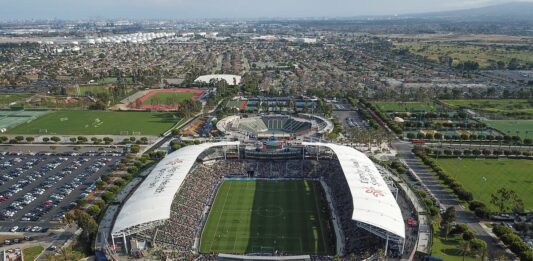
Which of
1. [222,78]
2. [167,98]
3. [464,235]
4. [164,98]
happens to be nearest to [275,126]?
[167,98]

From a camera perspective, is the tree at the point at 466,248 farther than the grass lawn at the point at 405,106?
No

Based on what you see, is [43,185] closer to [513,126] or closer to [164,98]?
[164,98]

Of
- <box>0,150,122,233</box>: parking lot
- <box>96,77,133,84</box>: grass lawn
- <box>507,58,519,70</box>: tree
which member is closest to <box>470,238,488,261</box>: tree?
<box>0,150,122,233</box>: parking lot

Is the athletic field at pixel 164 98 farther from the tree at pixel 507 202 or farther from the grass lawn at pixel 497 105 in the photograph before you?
the tree at pixel 507 202

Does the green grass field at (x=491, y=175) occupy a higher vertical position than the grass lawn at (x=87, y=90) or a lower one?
lower

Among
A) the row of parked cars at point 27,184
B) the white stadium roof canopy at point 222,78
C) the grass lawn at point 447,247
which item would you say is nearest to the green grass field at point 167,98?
the white stadium roof canopy at point 222,78

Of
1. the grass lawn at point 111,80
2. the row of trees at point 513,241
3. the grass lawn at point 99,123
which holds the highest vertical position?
the grass lawn at point 111,80
